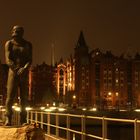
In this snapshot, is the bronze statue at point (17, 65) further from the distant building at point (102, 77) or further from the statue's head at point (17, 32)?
the distant building at point (102, 77)

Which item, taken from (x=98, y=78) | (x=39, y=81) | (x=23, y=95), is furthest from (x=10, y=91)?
(x=98, y=78)

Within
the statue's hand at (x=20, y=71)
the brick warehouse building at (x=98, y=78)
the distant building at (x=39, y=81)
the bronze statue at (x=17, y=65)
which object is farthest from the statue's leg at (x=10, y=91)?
the brick warehouse building at (x=98, y=78)

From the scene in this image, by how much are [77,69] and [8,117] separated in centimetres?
16486

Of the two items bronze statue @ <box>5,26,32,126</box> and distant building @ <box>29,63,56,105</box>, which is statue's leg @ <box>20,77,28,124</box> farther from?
distant building @ <box>29,63,56,105</box>

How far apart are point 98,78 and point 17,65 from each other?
167 m

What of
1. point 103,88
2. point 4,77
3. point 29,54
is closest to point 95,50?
point 103,88

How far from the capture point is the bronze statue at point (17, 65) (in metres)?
10.5

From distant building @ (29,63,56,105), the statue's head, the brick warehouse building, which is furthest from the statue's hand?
the brick warehouse building

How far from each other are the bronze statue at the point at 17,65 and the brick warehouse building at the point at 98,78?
15037cm

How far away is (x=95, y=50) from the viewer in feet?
604

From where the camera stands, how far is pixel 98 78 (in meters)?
177

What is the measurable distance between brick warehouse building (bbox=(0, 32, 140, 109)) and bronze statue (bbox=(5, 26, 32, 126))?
493ft

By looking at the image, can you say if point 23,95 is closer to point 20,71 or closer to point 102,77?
point 20,71

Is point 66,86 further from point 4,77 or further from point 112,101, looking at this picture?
point 4,77
